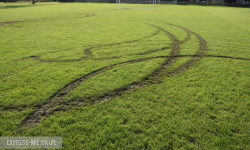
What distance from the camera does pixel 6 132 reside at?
3922 millimetres

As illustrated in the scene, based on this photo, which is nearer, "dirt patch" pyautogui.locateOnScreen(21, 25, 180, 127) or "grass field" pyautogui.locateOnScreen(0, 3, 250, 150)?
"grass field" pyautogui.locateOnScreen(0, 3, 250, 150)

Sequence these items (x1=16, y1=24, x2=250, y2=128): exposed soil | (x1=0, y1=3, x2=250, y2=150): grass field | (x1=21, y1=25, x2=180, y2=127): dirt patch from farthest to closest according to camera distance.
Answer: (x1=16, y1=24, x2=250, y2=128): exposed soil < (x1=21, y1=25, x2=180, y2=127): dirt patch < (x1=0, y1=3, x2=250, y2=150): grass field

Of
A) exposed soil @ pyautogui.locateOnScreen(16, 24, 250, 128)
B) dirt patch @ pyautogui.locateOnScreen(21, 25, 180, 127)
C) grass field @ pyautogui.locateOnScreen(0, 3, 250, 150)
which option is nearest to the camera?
grass field @ pyautogui.locateOnScreen(0, 3, 250, 150)

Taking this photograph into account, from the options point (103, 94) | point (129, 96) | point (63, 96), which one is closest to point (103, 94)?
point (103, 94)

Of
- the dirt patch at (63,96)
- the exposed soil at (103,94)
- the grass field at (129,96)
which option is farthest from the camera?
the exposed soil at (103,94)

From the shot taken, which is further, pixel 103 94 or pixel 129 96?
pixel 103 94

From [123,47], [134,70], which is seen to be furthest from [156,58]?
[123,47]

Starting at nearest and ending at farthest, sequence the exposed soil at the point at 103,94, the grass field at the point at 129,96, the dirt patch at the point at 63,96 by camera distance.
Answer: the grass field at the point at 129,96
the dirt patch at the point at 63,96
the exposed soil at the point at 103,94

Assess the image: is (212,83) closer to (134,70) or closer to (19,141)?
(134,70)

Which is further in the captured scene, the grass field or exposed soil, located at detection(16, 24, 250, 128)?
exposed soil, located at detection(16, 24, 250, 128)

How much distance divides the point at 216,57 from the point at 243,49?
275 centimetres

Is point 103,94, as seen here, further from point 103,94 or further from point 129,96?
point 129,96

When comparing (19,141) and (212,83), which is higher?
(212,83)

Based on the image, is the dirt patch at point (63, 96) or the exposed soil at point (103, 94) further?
the exposed soil at point (103, 94)
